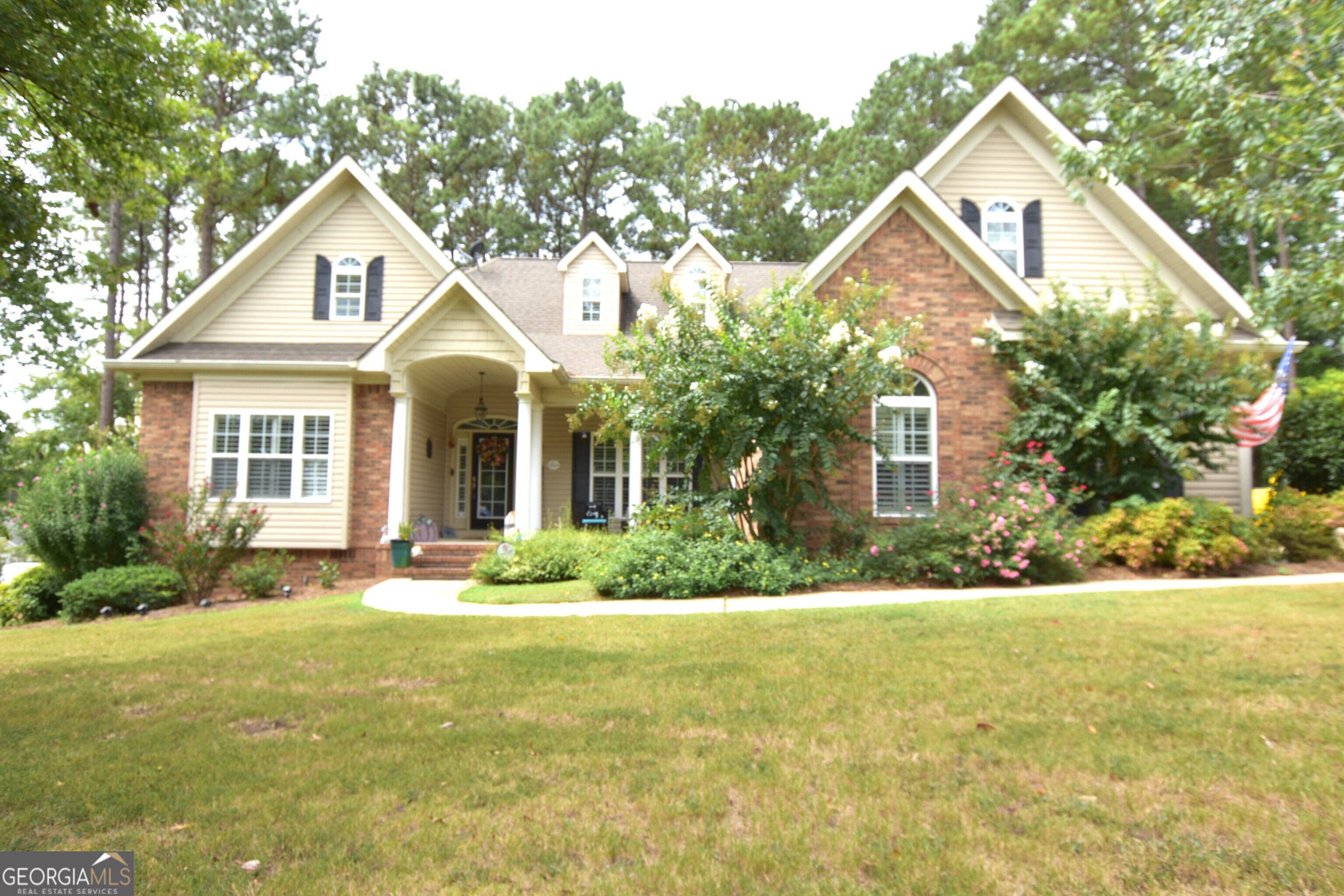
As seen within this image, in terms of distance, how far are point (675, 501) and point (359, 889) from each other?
29.9ft

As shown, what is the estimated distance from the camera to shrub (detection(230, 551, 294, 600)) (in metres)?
12.0

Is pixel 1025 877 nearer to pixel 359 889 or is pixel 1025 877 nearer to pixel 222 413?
pixel 359 889

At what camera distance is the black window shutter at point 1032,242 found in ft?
46.8

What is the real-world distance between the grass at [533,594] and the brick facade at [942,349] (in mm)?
3557

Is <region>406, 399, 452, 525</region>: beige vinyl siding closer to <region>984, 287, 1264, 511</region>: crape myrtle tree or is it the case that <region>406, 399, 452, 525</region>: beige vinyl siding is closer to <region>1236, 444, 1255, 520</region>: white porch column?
<region>984, 287, 1264, 511</region>: crape myrtle tree

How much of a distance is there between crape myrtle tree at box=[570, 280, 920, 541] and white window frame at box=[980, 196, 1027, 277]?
13.0 feet

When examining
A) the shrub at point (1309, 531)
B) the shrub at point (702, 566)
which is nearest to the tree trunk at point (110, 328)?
the shrub at point (702, 566)

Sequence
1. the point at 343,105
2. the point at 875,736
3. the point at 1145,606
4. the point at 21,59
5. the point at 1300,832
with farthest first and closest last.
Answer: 1. the point at 343,105
2. the point at 1145,606
3. the point at 21,59
4. the point at 875,736
5. the point at 1300,832

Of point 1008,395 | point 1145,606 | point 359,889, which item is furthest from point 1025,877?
point 1008,395

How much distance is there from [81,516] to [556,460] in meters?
7.91

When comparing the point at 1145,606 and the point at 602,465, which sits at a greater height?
the point at 602,465

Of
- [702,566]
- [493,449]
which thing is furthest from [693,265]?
[702,566]

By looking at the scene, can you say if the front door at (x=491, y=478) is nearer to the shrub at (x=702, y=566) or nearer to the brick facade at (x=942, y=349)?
the shrub at (x=702, y=566)

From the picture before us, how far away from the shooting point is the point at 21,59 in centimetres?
629
